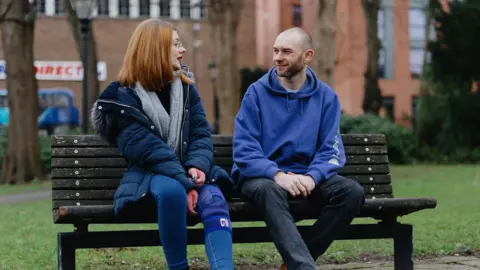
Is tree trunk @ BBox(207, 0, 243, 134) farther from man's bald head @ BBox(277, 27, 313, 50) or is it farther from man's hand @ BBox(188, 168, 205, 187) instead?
man's hand @ BBox(188, 168, 205, 187)

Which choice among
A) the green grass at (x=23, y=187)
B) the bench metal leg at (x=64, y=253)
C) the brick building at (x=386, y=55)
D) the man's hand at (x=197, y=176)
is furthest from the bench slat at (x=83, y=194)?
the brick building at (x=386, y=55)

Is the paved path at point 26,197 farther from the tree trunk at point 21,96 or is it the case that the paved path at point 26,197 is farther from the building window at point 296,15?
the building window at point 296,15

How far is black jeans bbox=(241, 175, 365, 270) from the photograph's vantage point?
4855mm

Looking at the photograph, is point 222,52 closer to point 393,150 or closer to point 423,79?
point 393,150

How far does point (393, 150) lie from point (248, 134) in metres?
20.5

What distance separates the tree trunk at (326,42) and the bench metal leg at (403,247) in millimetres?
14313

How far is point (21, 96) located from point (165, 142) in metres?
14.2

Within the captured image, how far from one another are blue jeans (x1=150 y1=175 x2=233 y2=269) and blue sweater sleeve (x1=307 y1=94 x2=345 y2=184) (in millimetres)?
631

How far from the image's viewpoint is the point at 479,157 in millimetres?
27203

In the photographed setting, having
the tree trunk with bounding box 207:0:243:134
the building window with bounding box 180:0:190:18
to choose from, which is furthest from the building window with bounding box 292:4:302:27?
the tree trunk with bounding box 207:0:243:134

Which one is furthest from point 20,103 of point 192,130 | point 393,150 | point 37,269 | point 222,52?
point 192,130

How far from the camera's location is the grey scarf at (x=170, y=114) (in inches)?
202

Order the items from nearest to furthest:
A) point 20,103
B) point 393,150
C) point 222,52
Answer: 1. point 20,103
2. point 222,52
3. point 393,150

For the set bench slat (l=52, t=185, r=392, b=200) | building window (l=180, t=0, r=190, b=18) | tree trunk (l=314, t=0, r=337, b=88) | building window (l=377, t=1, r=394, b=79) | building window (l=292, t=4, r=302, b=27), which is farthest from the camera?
building window (l=292, t=4, r=302, b=27)
